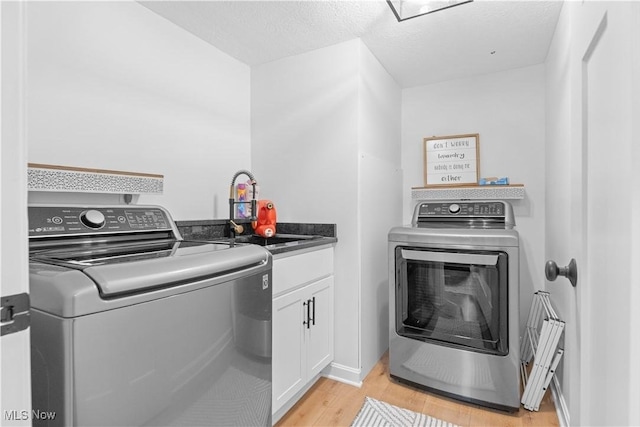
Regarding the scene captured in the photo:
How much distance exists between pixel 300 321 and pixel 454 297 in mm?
956

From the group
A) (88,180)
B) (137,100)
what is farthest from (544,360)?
(137,100)

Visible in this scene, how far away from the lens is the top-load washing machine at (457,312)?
1813 millimetres

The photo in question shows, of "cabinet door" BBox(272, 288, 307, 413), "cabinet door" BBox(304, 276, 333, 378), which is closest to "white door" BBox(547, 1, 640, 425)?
"cabinet door" BBox(272, 288, 307, 413)

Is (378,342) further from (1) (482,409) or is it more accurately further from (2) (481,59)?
(2) (481,59)

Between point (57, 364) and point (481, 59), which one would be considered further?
point (481, 59)

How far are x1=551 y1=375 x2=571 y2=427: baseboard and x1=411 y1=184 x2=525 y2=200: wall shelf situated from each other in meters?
1.28

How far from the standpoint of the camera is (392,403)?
1923 millimetres

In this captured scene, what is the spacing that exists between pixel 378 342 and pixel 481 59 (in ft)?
7.45

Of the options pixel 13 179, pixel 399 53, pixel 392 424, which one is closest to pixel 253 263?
pixel 13 179

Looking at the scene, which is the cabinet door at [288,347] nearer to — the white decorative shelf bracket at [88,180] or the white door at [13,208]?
the white decorative shelf bracket at [88,180]

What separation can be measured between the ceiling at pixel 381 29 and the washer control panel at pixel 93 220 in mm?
1175

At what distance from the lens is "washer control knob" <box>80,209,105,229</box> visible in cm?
129

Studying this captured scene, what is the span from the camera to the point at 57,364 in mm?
741

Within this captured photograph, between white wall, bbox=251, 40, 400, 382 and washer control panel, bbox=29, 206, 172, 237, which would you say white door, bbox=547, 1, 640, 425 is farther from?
washer control panel, bbox=29, 206, 172, 237
